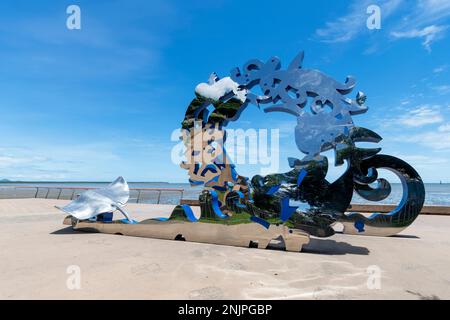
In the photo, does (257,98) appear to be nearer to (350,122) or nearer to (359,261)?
(350,122)

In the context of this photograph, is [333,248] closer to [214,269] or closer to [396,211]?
[396,211]

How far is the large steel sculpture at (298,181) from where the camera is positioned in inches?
206

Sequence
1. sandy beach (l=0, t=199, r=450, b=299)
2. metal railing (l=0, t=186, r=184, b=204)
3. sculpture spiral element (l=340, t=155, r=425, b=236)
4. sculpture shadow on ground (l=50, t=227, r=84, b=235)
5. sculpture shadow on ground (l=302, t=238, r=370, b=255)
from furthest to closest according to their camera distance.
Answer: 1. metal railing (l=0, t=186, r=184, b=204)
2. sculpture shadow on ground (l=50, t=227, r=84, b=235)
3. sculpture spiral element (l=340, t=155, r=425, b=236)
4. sculpture shadow on ground (l=302, t=238, r=370, b=255)
5. sandy beach (l=0, t=199, r=450, b=299)

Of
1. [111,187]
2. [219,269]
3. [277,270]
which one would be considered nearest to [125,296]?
[219,269]

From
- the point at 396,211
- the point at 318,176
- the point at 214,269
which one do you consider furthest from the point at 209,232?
the point at 396,211

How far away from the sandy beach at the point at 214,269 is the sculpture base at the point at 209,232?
0.77 ft

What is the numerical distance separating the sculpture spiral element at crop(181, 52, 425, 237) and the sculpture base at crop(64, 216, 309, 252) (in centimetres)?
22

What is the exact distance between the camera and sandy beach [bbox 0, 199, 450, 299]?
3.16 meters

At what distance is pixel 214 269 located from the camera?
3.98 m

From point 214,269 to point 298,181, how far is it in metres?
2.39
